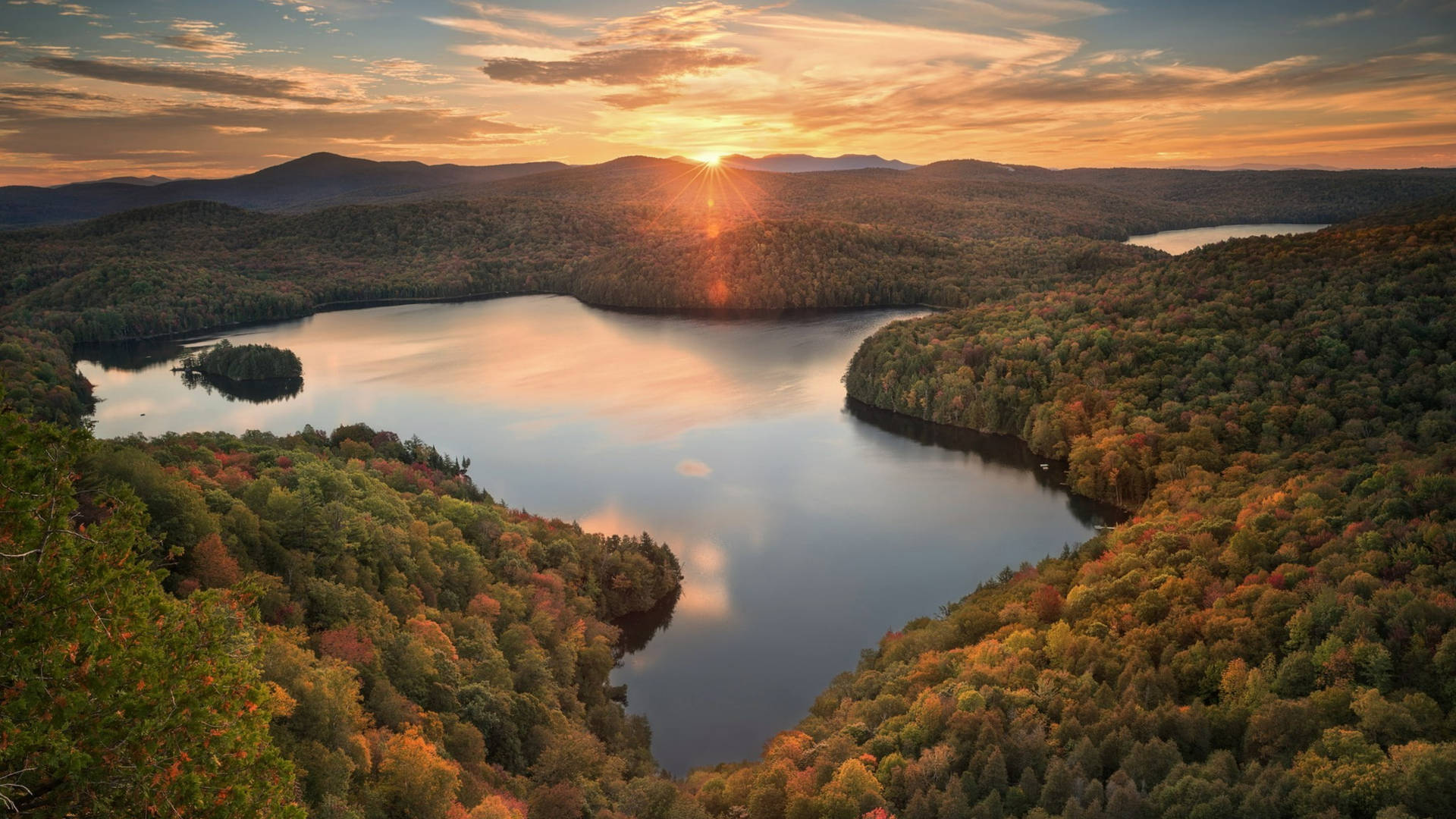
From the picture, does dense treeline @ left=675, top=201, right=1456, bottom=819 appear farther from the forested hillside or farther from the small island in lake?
the small island in lake

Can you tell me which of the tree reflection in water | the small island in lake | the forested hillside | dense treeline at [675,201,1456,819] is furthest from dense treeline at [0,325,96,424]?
dense treeline at [675,201,1456,819]

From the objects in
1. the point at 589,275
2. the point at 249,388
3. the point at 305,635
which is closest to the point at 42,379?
the point at 249,388

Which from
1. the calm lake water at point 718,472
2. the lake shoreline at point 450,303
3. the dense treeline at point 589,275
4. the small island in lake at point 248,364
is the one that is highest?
the dense treeline at point 589,275

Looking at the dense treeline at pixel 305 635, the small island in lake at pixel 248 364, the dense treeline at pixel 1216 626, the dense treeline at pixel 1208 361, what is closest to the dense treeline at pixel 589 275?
the small island in lake at pixel 248 364

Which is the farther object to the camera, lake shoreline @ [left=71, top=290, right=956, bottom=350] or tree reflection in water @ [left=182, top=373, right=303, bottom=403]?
lake shoreline @ [left=71, top=290, right=956, bottom=350]

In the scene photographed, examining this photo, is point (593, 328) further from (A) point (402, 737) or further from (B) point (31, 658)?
(B) point (31, 658)

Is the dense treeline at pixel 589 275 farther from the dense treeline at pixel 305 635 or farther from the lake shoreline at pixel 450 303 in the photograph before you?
the dense treeline at pixel 305 635
